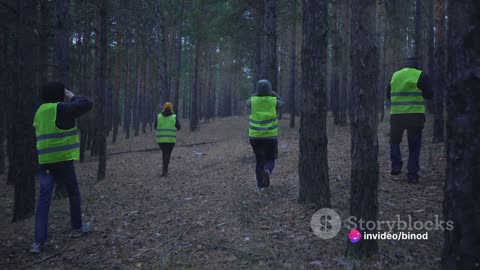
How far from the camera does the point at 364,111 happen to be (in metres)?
3.42

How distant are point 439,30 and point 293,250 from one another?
28.5 ft

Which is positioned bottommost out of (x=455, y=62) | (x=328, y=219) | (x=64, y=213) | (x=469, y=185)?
(x=64, y=213)

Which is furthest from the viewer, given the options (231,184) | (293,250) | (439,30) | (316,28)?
(439,30)

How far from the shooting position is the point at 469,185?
2.54 m

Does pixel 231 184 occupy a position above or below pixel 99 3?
below

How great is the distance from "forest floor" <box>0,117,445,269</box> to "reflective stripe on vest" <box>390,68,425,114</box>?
1.41 metres

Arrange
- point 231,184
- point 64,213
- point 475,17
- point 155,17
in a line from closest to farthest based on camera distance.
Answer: point 475,17 < point 64,213 < point 231,184 < point 155,17

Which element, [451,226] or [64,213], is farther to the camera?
[64,213]

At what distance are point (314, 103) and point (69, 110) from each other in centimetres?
381

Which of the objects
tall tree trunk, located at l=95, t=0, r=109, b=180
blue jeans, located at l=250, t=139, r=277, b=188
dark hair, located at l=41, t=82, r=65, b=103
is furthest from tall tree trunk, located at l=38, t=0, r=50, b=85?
blue jeans, located at l=250, t=139, r=277, b=188

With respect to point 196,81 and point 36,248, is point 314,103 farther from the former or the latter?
point 196,81

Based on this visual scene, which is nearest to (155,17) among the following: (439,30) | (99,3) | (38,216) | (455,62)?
(99,3)

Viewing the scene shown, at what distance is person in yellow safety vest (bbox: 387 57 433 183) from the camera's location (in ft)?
20.3

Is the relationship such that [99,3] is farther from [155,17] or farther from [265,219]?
[265,219]
